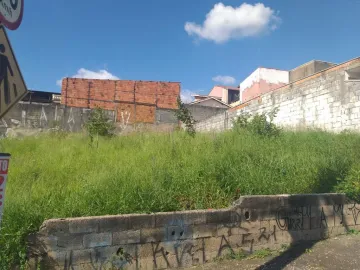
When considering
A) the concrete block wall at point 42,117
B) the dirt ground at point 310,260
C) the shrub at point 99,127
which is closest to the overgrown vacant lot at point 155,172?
the dirt ground at point 310,260

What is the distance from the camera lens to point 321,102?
10531 mm

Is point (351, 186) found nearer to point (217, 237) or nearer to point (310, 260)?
point (310, 260)

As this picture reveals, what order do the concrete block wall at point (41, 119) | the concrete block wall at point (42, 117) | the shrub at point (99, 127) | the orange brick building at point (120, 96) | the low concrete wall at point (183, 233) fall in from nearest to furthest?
the low concrete wall at point (183, 233)
the shrub at point (99, 127)
the concrete block wall at point (41, 119)
the concrete block wall at point (42, 117)
the orange brick building at point (120, 96)

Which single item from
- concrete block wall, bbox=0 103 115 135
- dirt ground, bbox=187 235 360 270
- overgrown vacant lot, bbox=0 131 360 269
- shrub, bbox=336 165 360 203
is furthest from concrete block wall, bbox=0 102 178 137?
dirt ground, bbox=187 235 360 270

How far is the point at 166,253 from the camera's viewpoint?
13.2 ft

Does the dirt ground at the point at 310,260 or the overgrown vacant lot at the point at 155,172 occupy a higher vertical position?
the overgrown vacant lot at the point at 155,172

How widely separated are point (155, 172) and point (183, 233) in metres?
1.24

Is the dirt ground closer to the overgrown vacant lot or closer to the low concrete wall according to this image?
the low concrete wall

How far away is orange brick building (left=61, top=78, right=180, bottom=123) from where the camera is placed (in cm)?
2181

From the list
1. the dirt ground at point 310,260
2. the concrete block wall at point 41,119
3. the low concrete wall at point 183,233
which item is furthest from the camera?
the concrete block wall at point 41,119

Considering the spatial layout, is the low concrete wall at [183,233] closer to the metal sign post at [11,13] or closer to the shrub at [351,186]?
the shrub at [351,186]

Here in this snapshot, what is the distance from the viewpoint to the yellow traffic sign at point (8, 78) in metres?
1.95

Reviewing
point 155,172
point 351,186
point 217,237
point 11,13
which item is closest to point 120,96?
point 155,172

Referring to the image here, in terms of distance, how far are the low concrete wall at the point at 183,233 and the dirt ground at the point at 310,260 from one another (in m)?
0.20
